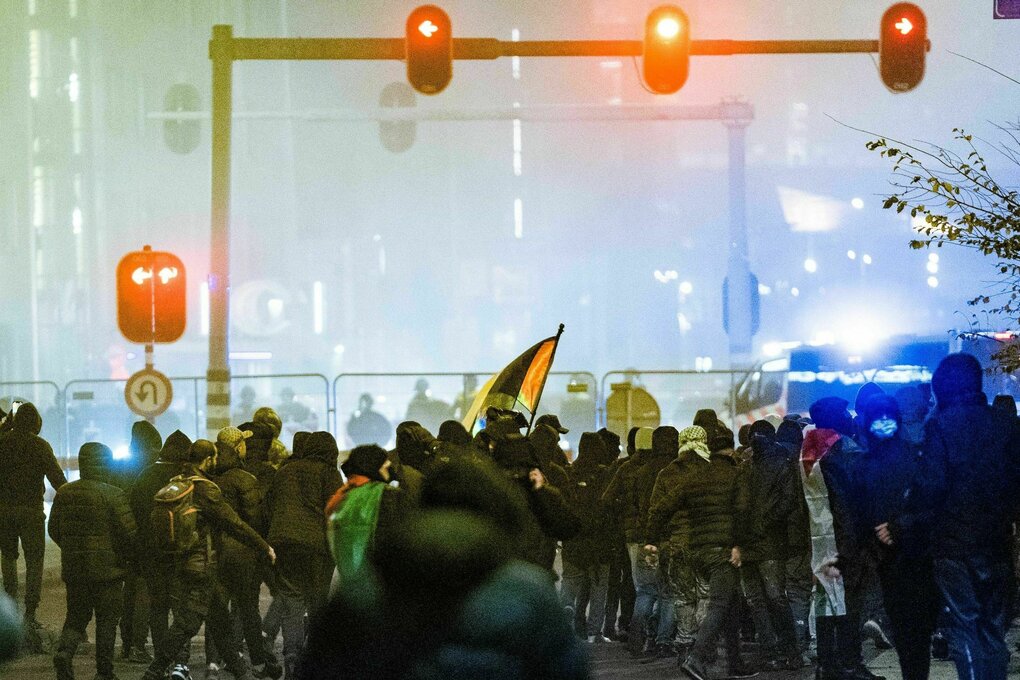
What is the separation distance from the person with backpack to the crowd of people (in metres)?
0.01

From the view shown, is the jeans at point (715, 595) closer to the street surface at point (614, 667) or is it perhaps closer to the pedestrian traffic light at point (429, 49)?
the street surface at point (614, 667)

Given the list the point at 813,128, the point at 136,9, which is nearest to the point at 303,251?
the point at 136,9

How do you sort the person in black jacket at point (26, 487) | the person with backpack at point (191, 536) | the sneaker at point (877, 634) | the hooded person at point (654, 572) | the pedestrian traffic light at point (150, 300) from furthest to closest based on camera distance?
the pedestrian traffic light at point (150, 300) → the person in black jacket at point (26, 487) → the sneaker at point (877, 634) → the hooded person at point (654, 572) → the person with backpack at point (191, 536)

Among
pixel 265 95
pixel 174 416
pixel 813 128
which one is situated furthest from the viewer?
pixel 813 128

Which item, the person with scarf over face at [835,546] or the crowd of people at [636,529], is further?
the person with scarf over face at [835,546]

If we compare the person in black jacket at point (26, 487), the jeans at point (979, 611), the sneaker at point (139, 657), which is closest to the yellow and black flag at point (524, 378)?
the jeans at point (979, 611)

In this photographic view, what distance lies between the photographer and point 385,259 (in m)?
81.4

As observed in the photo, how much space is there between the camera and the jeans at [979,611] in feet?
21.9

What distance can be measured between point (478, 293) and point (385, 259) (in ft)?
20.5

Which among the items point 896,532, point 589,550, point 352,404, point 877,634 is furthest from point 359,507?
point 352,404

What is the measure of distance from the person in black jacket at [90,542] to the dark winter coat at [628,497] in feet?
11.7

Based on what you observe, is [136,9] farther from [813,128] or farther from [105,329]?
[813,128]

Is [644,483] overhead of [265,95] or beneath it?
beneath

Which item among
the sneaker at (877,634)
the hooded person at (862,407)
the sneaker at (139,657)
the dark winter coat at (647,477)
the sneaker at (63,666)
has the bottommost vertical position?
the sneaker at (139,657)
